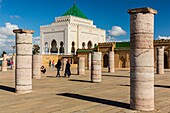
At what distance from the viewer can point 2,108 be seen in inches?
243

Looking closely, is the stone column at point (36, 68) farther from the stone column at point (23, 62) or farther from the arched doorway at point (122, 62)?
the arched doorway at point (122, 62)

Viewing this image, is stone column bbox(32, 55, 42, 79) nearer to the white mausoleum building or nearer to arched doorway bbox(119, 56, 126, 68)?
arched doorway bbox(119, 56, 126, 68)

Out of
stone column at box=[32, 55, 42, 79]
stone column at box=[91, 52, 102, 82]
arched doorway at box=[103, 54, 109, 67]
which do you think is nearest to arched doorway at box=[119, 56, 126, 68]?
arched doorway at box=[103, 54, 109, 67]

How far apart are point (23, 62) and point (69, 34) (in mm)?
41543

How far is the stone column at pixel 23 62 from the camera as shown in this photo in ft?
29.7

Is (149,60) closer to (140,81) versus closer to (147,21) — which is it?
(140,81)

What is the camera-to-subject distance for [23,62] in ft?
29.8

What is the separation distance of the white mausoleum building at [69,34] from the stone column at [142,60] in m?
44.0

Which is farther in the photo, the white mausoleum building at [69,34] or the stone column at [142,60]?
the white mausoleum building at [69,34]

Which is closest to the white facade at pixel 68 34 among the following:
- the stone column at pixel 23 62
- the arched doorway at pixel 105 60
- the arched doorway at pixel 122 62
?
the arched doorway at pixel 105 60

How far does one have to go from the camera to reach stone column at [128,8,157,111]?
6.08 meters

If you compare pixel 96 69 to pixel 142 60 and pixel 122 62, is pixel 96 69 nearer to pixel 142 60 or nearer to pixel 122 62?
A: pixel 142 60

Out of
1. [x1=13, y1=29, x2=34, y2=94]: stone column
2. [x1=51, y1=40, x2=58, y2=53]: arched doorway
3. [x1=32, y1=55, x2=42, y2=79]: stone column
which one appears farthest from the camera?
[x1=51, y1=40, x2=58, y2=53]: arched doorway

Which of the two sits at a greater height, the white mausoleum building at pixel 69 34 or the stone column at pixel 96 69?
the white mausoleum building at pixel 69 34
